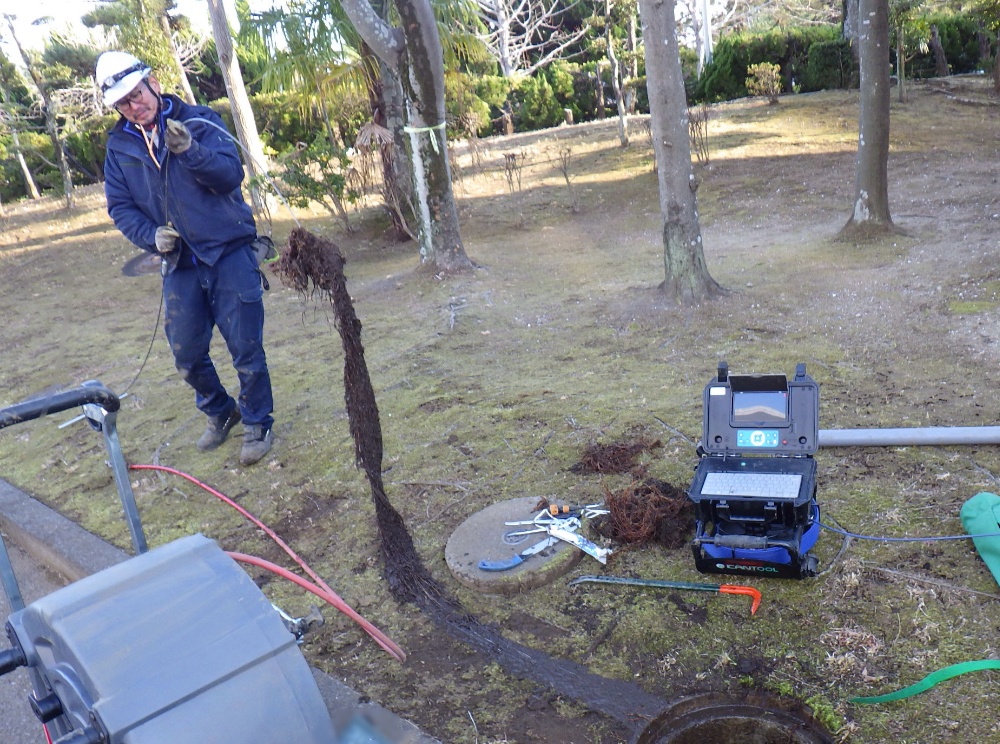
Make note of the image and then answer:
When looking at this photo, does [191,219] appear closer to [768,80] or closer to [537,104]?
[768,80]

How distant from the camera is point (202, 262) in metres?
4.47

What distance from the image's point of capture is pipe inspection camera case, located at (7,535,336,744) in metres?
1.36

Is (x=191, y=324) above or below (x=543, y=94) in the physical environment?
below

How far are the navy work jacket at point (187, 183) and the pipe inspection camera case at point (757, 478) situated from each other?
8.89 ft

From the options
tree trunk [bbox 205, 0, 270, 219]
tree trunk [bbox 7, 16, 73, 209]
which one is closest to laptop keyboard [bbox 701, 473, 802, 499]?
tree trunk [bbox 205, 0, 270, 219]

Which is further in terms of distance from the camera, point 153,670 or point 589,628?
point 589,628

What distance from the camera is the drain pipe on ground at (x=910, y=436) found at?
3.66 m

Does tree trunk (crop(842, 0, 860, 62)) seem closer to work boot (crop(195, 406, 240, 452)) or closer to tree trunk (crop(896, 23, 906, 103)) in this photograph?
tree trunk (crop(896, 23, 906, 103))

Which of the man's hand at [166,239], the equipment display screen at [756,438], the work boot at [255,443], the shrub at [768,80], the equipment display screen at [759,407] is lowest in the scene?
the work boot at [255,443]

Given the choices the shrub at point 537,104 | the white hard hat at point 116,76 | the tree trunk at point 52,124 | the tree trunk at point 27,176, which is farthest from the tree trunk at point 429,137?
the tree trunk at point 27,176

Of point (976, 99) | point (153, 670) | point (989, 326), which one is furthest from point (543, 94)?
point (153, 670)

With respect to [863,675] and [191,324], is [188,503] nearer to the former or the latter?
[191,324]

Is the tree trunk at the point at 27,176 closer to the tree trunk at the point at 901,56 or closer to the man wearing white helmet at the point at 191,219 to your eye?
the man wearing white helmet at the point at 191,219

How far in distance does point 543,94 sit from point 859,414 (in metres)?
19.1
